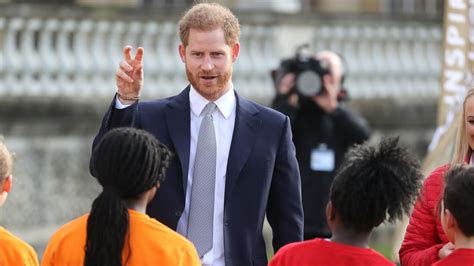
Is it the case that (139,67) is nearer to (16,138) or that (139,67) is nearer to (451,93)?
(451,93)

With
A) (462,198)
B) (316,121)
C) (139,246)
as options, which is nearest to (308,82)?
(316,121)

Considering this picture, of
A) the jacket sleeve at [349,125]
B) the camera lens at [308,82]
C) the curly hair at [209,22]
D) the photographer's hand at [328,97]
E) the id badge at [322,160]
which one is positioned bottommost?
the id badge at [322,160]

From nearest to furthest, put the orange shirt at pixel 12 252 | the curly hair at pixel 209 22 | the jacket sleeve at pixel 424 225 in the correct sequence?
the orange shirt at pixel 12 252 < the jacket sleeve at pixel 424 225 < the curly hair at pixel 209 22

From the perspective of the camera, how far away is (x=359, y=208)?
5.23 meters

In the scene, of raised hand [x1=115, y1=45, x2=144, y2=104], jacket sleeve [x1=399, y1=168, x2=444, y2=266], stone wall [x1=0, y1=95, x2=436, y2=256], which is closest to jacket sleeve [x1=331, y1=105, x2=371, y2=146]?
stone wall [x1=0, y1=95, x2=436, y2=256]

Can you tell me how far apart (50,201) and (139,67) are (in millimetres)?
7343

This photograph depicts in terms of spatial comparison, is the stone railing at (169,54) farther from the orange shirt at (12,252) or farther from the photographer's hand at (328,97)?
the orange shirt at (12,252)

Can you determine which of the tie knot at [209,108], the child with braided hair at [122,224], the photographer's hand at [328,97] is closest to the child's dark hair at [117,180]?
the child with braided hair at [122,224]

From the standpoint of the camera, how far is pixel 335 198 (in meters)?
5.27

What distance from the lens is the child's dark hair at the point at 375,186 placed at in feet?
17.2

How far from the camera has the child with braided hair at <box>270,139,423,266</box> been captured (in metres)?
5.23

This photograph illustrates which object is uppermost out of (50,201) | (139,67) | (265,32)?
(139,67)

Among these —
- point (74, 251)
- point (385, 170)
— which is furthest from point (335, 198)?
point (74, 251)

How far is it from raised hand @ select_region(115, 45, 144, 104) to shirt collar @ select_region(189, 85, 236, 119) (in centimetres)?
33
